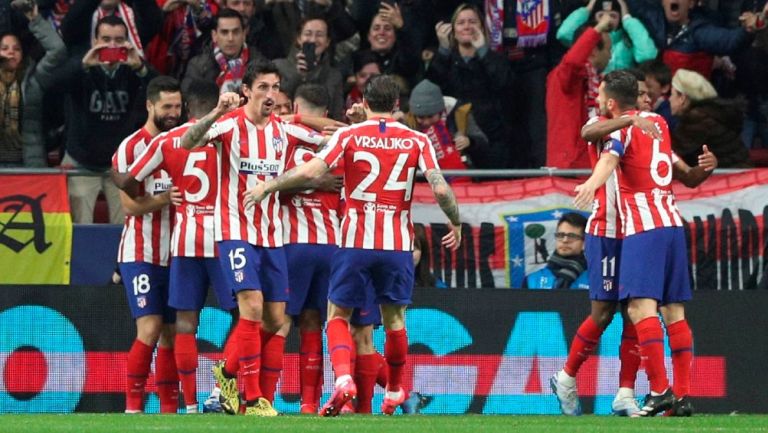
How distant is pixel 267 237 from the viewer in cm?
1212

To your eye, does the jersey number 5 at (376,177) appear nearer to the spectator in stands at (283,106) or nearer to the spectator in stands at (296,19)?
the spectator in stands at (283,106)

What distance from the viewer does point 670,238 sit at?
469 inches

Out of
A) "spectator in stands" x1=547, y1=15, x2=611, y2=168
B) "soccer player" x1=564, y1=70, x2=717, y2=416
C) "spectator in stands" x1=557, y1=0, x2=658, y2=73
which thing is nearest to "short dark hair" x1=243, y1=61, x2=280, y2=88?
"soccer player" x1=564, y1=70, x2=717, y2=416

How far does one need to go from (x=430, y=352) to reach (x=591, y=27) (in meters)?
3.31

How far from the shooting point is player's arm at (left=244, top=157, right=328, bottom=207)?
1146cm

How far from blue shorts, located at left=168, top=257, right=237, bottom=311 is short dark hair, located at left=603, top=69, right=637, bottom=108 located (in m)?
2.97

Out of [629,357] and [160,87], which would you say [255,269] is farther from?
[629,357]

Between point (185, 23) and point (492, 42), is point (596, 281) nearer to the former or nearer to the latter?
point (492, 42)

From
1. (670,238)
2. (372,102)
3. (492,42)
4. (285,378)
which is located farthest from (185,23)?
(670,238)

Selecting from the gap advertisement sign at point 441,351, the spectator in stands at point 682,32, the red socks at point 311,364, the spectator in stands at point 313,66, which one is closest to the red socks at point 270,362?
the red socks at point 311,364

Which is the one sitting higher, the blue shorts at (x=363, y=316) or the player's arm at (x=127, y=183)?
the player's arm at (x=127, y=183)

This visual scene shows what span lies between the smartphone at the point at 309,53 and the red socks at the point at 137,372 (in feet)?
11.6

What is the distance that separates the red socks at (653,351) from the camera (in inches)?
463

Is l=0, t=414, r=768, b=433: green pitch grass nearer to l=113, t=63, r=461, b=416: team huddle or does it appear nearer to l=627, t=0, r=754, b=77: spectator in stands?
l=113, t=63, r=461, b=416: team huddle
